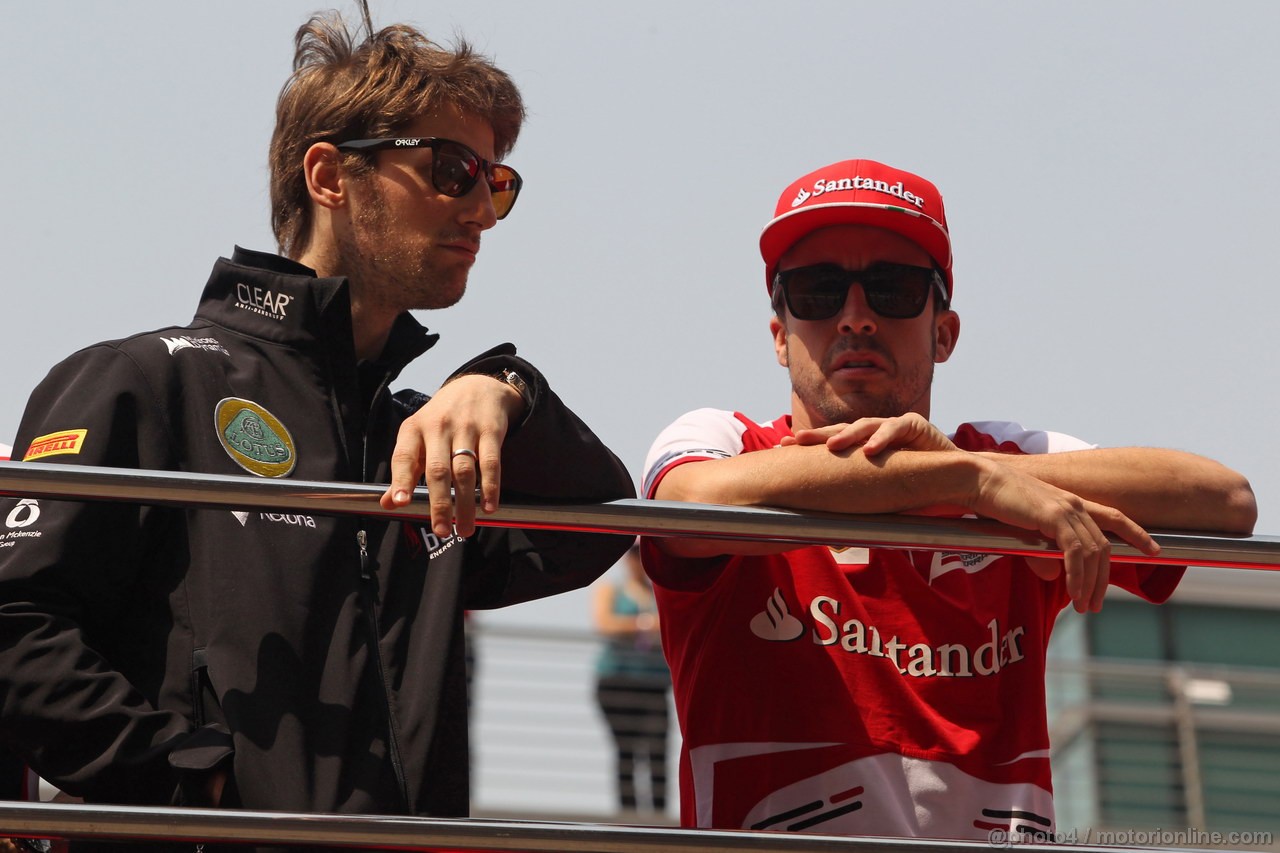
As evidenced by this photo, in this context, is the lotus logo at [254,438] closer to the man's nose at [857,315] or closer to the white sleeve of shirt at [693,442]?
the white sleeve of shirt at [693,442]

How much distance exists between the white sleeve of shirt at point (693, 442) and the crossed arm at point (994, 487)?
67 mm

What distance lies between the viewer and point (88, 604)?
2629 millimetres

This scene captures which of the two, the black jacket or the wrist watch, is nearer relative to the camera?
the black jacket

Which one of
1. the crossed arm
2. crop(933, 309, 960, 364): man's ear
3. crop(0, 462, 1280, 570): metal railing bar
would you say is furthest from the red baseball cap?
crop(0, 462, 1280, 570): metal railing bar

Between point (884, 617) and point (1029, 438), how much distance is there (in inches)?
23.7

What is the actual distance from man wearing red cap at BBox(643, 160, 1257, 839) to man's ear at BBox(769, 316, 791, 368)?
27 centimetres

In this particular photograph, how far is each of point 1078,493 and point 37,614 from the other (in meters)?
1.61

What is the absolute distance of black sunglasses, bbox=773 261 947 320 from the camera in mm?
3426

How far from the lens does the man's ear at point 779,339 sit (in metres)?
3.53

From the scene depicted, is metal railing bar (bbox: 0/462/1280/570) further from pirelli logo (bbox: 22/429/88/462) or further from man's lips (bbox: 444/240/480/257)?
man's lips (bbox: 444/240/480/257)

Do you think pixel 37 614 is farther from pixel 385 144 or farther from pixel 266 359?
pixel 385 144

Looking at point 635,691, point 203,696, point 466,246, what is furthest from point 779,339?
point 635,691

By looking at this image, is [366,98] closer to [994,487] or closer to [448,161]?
[448,161]

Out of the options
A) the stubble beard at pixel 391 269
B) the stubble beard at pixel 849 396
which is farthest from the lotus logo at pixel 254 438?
the stubble beard at pixel 849 396
